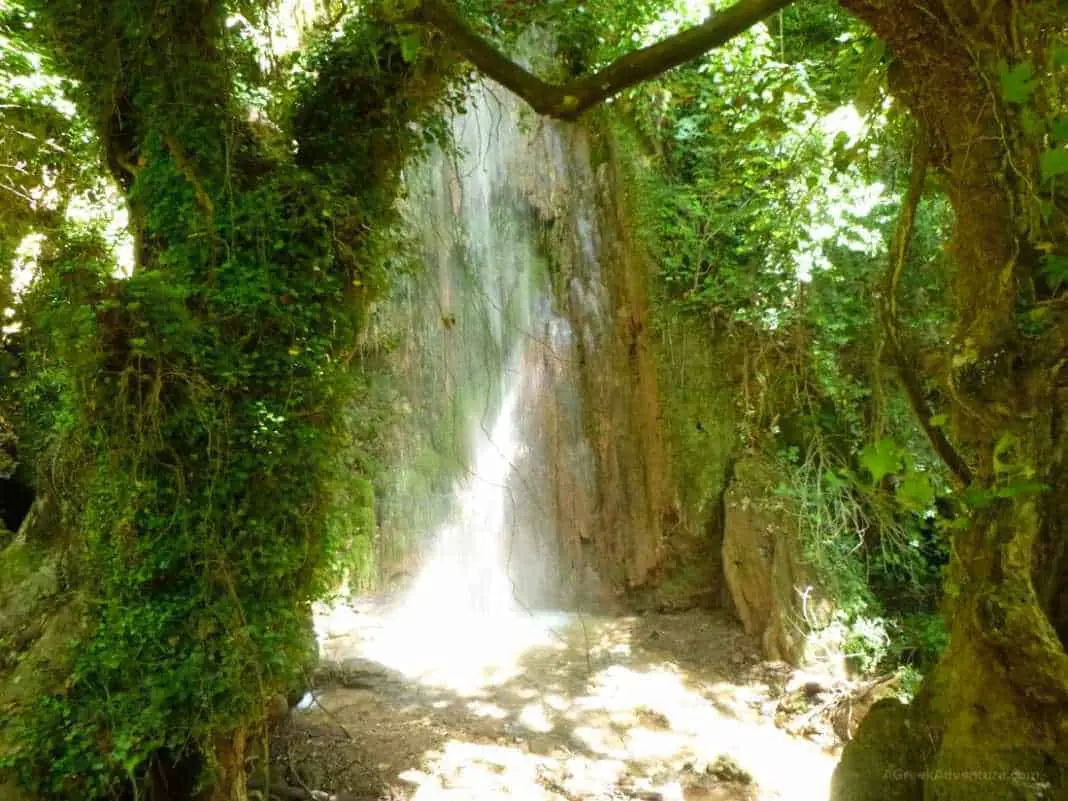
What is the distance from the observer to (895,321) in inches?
101

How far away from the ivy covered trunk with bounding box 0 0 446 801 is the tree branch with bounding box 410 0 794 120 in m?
1.78

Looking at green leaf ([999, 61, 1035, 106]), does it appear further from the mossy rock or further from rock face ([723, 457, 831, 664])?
rock face ([723, 457, 831, 664])

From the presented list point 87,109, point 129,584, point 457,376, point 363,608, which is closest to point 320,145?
Result: point 87,109

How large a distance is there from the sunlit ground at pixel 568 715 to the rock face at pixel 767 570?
41cm

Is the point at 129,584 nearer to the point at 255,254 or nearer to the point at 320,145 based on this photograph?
the point at 255,254

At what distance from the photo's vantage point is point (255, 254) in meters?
4.08

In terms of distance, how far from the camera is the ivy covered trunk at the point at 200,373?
11.2 feet

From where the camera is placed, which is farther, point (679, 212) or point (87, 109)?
point (679, 212)

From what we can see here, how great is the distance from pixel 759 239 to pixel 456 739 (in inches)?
214

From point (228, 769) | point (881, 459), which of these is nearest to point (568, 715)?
point (228, 769)

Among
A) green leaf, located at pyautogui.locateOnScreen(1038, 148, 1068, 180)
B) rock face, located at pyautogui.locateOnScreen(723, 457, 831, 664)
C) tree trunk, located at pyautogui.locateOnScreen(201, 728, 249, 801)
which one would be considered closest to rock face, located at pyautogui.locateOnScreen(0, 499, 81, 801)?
tree trunk, located at pyautogui.locateOnScreen(201, 728, 249, 801)

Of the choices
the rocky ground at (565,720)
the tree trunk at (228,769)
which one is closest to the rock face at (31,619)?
the tree trunk at (228,769)

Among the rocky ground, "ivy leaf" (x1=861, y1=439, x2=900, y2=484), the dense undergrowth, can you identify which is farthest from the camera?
the dense undergrowth

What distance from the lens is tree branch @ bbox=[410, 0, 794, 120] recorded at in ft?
7.71
